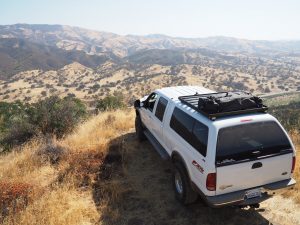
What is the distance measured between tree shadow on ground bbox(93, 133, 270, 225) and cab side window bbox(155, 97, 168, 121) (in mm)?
1427

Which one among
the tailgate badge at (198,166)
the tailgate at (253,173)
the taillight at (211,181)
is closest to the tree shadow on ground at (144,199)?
the tailgate at (253,173)

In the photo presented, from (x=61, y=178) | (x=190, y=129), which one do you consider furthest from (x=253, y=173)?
(x=61, y=178)

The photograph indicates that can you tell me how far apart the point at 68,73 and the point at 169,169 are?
13467 cm

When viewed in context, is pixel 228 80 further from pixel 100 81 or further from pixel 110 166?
pixel 110 166

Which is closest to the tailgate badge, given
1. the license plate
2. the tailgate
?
the tailgate

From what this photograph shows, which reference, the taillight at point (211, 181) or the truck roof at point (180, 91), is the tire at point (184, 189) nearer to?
the taillight at point (211, 181)

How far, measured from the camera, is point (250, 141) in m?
4.88

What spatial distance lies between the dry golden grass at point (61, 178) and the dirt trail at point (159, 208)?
0.40 meters

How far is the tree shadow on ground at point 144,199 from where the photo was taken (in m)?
5.47

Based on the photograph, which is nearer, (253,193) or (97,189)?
(253,193)

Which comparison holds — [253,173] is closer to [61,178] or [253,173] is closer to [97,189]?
[97,189]

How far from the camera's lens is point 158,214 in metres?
5.70

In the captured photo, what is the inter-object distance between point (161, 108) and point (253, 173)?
9.77 ft

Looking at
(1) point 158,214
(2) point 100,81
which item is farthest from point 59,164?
(2) point 100,81
